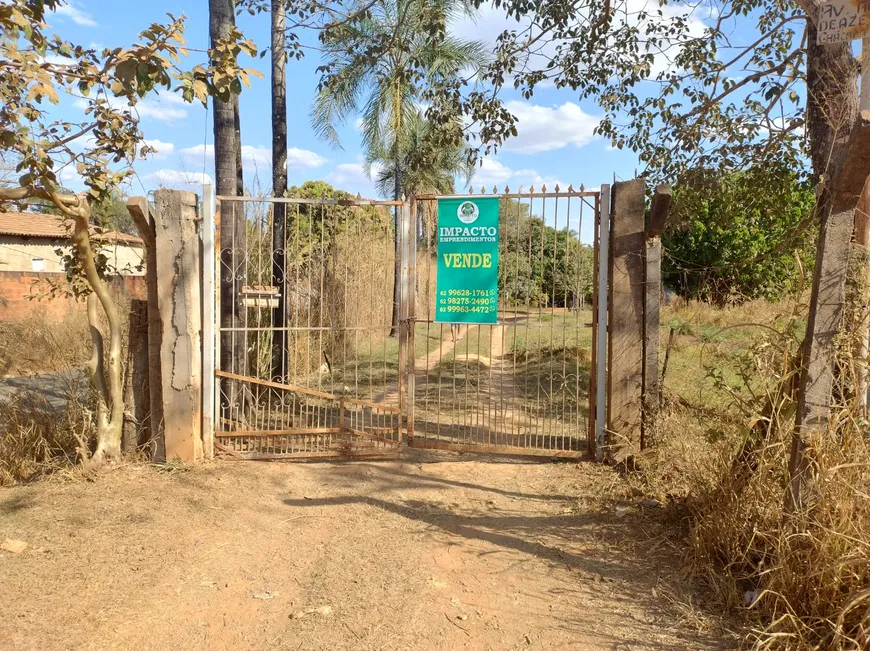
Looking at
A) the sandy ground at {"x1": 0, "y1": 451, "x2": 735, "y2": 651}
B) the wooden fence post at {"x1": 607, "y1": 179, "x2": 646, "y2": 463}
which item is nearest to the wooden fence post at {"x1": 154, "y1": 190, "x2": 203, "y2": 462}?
the sandy ground at {"x1": 0, "y1": 451, "x2": 735, "y2": 651}

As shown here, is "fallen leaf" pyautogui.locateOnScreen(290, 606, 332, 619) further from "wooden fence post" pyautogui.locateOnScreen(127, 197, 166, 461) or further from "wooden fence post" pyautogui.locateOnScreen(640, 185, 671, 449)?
"wooden fence post" pyautogui.locateOnScreen(640, 185, 671, 449)

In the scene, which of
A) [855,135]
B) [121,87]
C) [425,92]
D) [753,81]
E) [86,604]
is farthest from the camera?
[425,92]

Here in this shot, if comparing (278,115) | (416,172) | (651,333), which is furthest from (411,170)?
(651,333)

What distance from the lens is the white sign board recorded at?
10.1 feet

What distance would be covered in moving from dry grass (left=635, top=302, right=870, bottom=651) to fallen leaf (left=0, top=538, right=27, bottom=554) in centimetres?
421

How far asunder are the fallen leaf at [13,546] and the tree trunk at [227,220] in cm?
231

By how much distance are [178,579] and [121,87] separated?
3299 mm

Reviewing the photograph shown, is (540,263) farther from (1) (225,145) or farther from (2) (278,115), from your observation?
(2) (278,115)

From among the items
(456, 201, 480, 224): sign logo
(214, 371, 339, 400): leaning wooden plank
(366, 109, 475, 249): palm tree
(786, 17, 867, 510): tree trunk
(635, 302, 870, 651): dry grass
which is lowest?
(635, 302, 870, 651): dry grass

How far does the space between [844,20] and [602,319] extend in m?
2.94

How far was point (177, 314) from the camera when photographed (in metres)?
5.59

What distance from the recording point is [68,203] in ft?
16.6

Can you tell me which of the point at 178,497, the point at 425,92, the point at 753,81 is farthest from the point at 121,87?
the point at 753,81

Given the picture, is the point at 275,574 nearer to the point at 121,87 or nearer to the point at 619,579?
the point at 619,579
